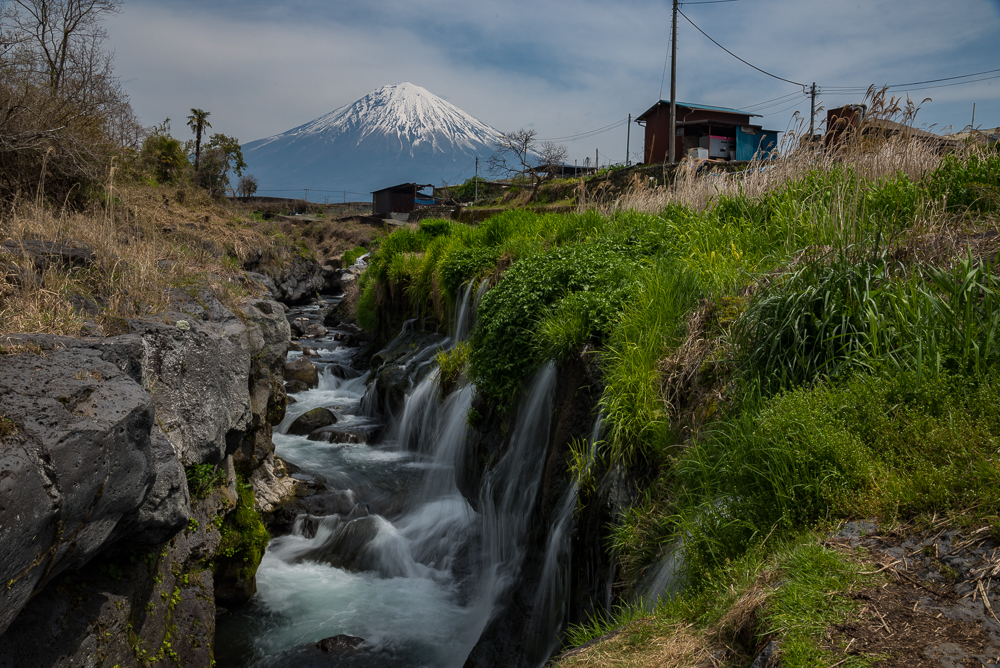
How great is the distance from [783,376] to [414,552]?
492 cm

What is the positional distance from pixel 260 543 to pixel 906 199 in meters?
6.74

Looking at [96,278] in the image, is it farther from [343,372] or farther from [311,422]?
[343,372]

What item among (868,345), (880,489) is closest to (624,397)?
(868,345)

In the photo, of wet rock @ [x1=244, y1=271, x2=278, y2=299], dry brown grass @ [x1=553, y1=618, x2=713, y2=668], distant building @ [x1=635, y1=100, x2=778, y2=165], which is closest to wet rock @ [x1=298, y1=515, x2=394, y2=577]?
wet rock @ [x1=244, y1=271, x2=278, y2=299]

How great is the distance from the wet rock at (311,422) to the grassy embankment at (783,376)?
15.9 ft

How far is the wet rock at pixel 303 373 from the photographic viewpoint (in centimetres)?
1325

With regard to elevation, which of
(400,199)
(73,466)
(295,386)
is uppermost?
(400,199)

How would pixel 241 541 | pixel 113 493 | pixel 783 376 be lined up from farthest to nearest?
pixel 241 541 < pixel 783 376 < pixel 113 493

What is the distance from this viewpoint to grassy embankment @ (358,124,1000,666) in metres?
2.49

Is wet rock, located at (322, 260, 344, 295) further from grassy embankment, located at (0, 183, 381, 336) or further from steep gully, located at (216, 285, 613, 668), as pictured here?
steep gully, located at (216, 285, 613, 668)

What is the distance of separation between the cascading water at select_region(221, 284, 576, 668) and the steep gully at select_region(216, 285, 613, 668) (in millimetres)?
17

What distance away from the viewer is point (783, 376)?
3.55m

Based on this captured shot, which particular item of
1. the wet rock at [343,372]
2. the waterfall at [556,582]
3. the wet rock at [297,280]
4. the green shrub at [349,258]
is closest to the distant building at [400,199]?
the green shrub at [349,258]

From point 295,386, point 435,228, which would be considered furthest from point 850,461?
point 435,228
